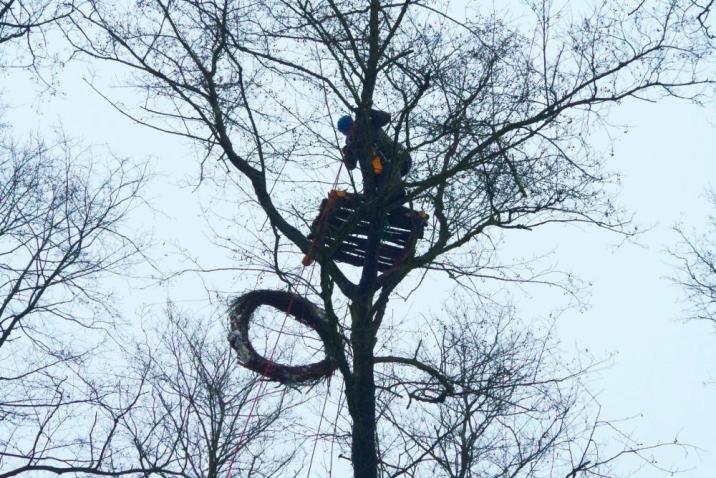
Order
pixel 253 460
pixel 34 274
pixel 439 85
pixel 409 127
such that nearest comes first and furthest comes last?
pixel 409 127 < pixel 439 85 < pixel 34 274 < pixel 253 460

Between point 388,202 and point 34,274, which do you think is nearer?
point 388,202

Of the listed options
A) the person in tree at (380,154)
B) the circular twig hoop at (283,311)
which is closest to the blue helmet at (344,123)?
the person in tree at (380,154)

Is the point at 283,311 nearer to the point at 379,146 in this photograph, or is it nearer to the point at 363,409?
the point at 363,409

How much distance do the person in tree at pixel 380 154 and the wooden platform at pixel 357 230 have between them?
0.27m

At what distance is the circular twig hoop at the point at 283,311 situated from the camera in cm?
705

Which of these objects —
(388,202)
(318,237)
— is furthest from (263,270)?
(388,202)

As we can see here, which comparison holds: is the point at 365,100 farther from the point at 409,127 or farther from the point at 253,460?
the point at 253,460

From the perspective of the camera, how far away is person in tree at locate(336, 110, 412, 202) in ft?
22.7

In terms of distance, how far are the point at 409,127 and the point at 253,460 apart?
249 inches

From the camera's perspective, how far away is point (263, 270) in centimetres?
725

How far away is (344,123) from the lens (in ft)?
24.0

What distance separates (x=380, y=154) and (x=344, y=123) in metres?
0.51

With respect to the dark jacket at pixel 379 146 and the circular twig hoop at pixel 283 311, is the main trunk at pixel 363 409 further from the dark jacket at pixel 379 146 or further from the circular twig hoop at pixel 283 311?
the dark jacket at pixel 379 146

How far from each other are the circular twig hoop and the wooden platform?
40 centimetres
